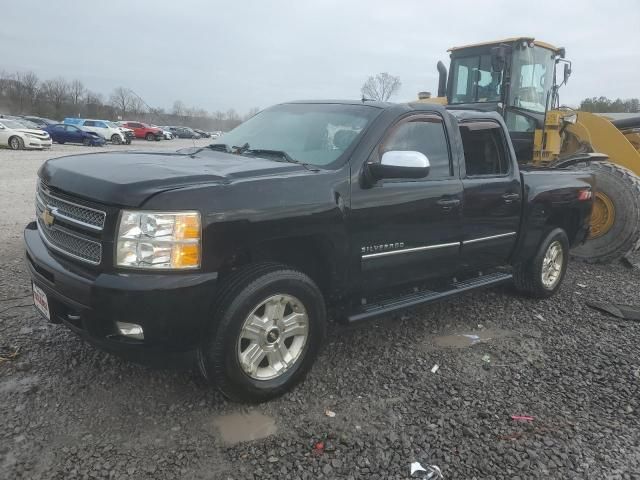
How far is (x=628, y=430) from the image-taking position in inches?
119

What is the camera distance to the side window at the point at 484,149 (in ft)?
14.4

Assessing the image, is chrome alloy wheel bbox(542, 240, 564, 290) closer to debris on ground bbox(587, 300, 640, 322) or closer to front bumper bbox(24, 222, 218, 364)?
debris on ground bbox(587, 300, 640, 322)

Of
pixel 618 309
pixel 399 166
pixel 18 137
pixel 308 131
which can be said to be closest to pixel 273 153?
pixel 308 131

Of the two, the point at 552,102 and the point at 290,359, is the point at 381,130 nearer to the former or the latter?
the point at 290,359

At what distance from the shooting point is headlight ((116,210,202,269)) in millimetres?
2602

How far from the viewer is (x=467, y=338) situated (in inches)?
171

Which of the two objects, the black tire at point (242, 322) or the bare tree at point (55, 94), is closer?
the black tire at point (242, 322)

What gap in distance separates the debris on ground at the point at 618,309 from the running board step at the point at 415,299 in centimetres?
117

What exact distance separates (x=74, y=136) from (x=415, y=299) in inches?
1282

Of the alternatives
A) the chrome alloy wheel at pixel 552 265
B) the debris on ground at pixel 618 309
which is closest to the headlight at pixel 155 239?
the chrome alloy wheel at pixel 552 265

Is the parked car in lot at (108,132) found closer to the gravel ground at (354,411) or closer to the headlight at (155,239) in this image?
the gravel ground at (354,411)

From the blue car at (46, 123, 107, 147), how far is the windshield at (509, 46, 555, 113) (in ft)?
94.9

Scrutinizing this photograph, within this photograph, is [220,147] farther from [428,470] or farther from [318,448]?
[428,470]

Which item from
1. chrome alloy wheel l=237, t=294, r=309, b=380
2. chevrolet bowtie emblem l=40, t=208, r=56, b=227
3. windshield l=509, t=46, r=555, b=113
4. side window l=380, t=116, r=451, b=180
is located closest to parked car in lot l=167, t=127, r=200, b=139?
windshield l=509, t=46, r=555, b=113
